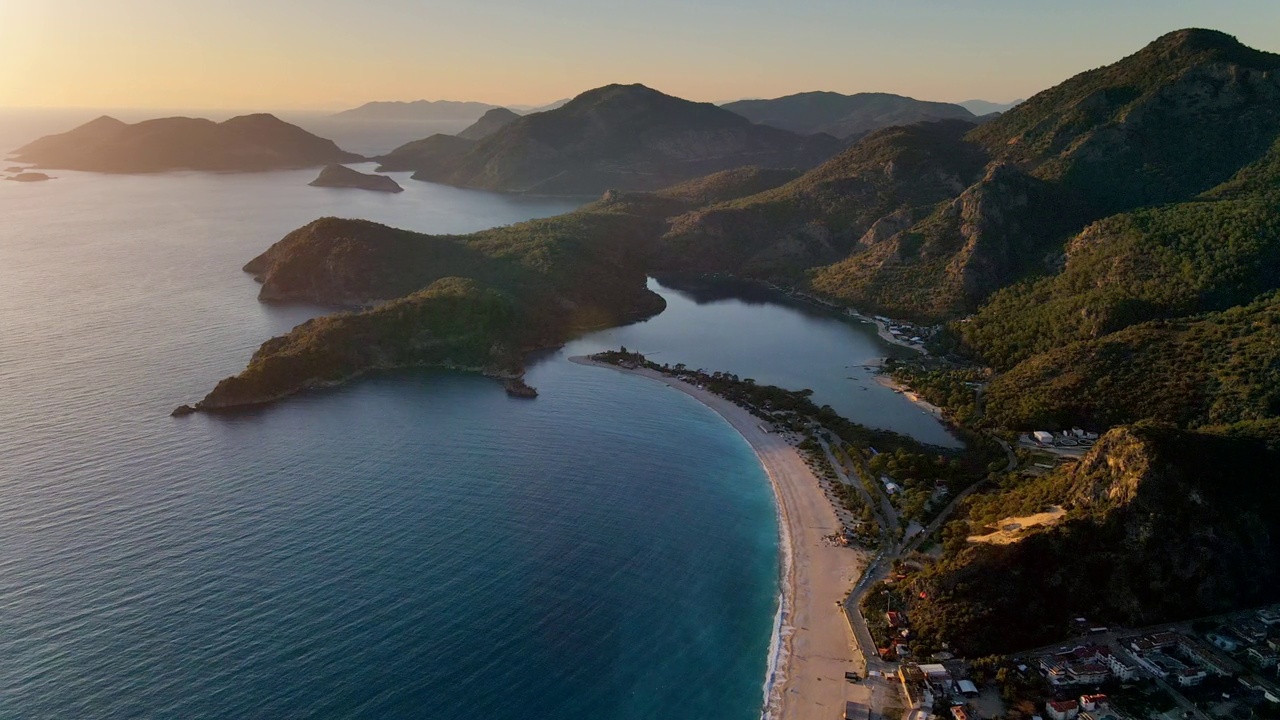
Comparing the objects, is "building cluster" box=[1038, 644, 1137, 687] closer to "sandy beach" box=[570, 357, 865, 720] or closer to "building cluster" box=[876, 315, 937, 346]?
"sandy beach" box=[570, 357, 865, 720]

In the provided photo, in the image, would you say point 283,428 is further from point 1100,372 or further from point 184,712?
point 1100,372

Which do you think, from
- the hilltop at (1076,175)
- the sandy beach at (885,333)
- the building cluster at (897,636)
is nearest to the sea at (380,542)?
the building cluster at (897,636)

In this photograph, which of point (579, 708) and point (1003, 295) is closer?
point (579, 708)

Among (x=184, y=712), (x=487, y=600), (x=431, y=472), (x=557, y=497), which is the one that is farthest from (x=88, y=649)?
(x=557, y=497)

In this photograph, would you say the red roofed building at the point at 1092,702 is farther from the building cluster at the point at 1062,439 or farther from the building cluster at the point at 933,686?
the building cluster at the point at 1062,439

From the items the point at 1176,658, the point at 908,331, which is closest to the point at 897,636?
the point at 1176,658
